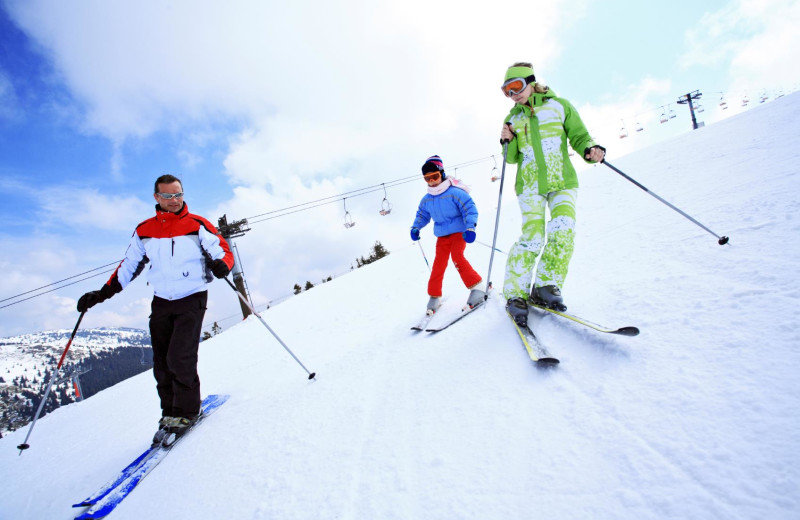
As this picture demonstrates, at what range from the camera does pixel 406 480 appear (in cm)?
165

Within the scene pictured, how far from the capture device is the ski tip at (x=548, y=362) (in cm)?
205

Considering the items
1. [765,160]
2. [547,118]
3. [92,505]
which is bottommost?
[92,505]

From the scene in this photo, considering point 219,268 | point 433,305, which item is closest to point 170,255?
point 219,268

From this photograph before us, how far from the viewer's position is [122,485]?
244 cm

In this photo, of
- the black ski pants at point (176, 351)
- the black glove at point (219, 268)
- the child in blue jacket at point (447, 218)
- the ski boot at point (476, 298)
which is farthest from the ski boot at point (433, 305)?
the black ski pants at point (176, 351)

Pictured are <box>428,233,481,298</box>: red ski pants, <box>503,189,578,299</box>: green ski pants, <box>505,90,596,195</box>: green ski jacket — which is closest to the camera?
<box>503,189,578,299</box>: green ski pants

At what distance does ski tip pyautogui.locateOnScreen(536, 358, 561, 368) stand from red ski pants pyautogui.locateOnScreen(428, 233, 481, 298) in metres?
2.04

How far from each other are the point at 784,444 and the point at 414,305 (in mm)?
4127

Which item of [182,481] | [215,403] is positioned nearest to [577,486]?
[182,481]

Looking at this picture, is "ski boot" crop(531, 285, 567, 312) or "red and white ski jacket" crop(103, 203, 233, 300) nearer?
"ski boot" crop(531, 285, 567, 312)

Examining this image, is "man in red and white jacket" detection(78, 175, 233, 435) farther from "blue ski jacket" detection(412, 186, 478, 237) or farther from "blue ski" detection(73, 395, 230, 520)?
"blue ski jacket" detection(412, 186, 478, 237)

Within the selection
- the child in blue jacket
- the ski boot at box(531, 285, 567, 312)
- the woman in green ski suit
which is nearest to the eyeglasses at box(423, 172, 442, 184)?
the child in blue jacket

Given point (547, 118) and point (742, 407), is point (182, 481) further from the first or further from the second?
point (547, 118)

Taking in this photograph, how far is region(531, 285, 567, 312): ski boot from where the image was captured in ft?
8.84
